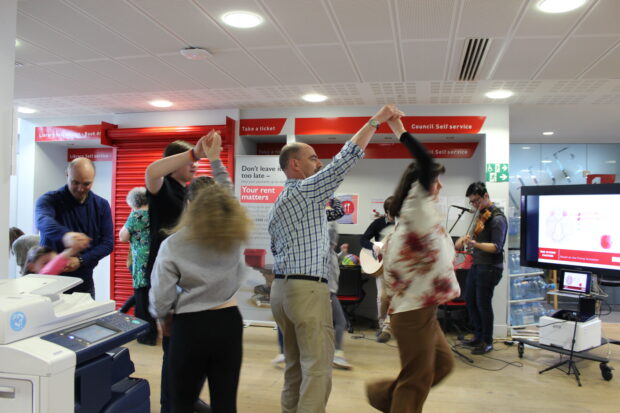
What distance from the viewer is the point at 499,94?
17.6 ft

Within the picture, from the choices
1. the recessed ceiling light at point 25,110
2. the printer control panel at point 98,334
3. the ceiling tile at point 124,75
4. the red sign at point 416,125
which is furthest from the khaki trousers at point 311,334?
the recessed ceiling light at point 25,110

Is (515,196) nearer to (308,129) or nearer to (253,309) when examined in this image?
(308,129)

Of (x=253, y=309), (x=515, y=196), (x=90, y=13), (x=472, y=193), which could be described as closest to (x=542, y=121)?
(x=515, y=196)

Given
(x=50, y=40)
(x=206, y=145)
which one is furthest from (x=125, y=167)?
(x=206, y=145)

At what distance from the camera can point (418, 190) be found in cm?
230

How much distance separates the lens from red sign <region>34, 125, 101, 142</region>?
7.01 meters

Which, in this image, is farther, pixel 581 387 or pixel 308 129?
pixel 308 129

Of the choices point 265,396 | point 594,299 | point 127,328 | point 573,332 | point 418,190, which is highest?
point 418,190

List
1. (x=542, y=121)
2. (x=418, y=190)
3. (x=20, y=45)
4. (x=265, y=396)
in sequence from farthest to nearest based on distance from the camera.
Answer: (x=542, y=121)
(x=20, y=45)
(x=265, y=396)
(x=418, y=190)

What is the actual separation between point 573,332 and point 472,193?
5.56 feet

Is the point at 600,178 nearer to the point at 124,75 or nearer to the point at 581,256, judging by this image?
the point at 581,256

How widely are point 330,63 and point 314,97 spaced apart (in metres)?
1.30

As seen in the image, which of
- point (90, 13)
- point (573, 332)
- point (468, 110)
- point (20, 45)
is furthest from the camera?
point (468, 110)

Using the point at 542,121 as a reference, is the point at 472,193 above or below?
below
